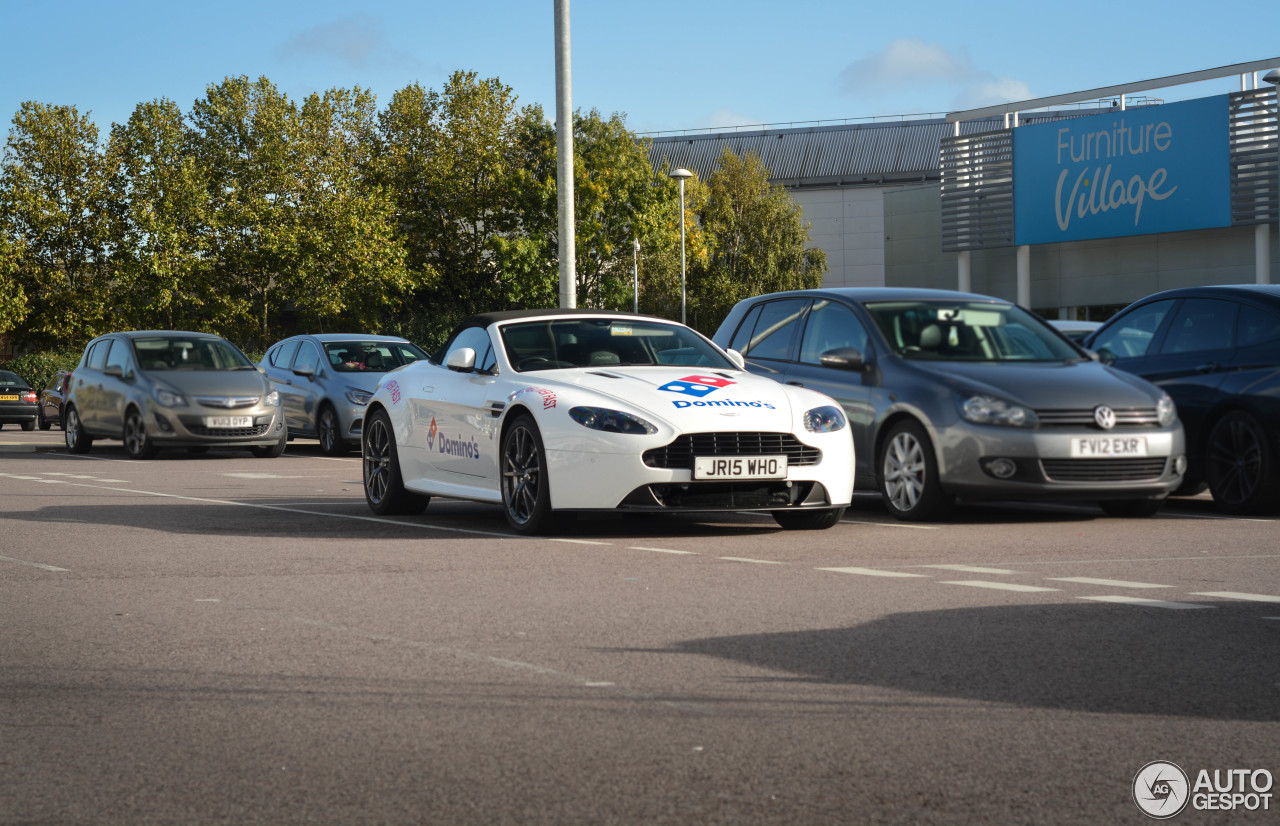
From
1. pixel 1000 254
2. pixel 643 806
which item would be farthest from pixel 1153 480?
pixel 1000 254

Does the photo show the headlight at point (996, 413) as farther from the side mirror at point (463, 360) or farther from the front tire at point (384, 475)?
the front tire at point (384, 475)

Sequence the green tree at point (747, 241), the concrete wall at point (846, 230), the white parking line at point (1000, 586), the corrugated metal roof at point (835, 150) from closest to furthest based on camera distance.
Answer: the white parking line at point (1000, 586) < the corrugated metal roof at point (835, 150) < the green tree at point (747, 241) < the concrete wall at point (846, 230)

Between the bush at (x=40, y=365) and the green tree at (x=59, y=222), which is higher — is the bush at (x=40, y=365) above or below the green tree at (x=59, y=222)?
below

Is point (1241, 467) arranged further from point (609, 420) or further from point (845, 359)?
point (609, 420)

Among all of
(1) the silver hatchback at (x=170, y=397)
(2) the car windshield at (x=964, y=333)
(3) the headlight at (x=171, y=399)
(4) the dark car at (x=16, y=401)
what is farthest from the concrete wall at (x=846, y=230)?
(2) the car windshield at (x=964, y=333)

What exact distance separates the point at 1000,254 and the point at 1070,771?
48162mm

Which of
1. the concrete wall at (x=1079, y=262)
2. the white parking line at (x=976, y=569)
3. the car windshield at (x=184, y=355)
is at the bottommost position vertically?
the white parking line at (x=976, y=569)

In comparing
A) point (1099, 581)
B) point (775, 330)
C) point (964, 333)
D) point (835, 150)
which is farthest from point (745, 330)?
point (835, 150)

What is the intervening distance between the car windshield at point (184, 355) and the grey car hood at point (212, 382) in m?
0.39

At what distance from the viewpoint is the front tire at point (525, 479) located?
9641 millimetres

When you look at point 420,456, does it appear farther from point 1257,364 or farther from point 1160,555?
point 1257,364

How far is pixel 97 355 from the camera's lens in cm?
2231

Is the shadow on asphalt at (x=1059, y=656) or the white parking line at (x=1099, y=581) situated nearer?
the shadow on asphalt at (x=1059, y=656)

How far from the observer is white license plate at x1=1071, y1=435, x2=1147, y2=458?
1020 centimetres
